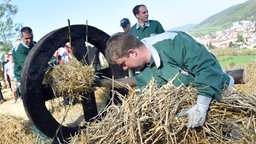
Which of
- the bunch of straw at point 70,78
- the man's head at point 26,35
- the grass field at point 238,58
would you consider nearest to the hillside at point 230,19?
the grass field at point 238,58

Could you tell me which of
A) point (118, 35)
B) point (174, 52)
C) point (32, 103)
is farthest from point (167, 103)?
point (32, 103)

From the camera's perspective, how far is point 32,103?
4.39 metres

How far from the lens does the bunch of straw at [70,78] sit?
455 cm

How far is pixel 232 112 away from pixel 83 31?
3.03 metres

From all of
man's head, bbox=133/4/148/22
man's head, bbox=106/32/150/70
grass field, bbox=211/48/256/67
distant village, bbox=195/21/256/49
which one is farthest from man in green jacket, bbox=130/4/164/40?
distant village, bbox=195/21/256/49

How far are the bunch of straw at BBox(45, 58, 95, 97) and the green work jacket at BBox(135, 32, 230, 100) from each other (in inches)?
77.0

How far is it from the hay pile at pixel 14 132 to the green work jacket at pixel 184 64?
423 centimetres

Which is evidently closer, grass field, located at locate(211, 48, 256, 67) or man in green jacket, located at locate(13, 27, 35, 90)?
man in green jacket, located at locate(13, 27, 35, 90)

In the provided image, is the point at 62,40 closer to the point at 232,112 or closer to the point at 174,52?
the point at 174,52

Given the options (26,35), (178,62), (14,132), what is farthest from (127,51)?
(14,132)

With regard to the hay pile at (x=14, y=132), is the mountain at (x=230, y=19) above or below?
below

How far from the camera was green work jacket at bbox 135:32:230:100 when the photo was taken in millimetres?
2361

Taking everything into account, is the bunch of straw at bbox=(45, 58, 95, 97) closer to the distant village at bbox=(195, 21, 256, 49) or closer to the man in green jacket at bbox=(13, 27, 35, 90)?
the man in green jacket at bbox=(13, 27, 35, 90)

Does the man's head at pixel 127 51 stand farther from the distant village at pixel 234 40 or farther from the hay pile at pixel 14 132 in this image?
the distant village at pixel 234 40
